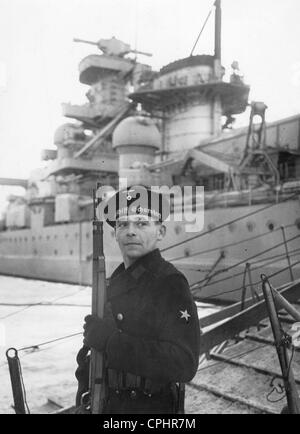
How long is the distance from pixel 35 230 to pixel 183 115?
35.5ft

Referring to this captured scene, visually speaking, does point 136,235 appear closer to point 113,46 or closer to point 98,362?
point 98,362

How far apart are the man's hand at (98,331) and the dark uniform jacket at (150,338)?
1.4 inches

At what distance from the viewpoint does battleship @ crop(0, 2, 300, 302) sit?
38.7 feet

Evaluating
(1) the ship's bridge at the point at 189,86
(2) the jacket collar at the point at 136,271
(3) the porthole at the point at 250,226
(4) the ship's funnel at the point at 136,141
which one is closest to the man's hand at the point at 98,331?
(2) the jacket collar at the point at 136,271

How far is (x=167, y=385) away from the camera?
2.35m

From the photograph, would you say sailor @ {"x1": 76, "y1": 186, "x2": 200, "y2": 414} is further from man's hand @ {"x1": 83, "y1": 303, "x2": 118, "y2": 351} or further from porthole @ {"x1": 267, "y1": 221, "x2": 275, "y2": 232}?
porthole @ {"x1": 267, "y1": 221, "x2": 275, "y2": 232}

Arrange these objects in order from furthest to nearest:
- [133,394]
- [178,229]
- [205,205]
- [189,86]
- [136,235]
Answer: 1. [189,86]
2. [178,229]
3. [205,205]
4. [136,235]
5. [133,394]

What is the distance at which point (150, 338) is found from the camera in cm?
229

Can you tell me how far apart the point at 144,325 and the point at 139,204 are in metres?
0.74

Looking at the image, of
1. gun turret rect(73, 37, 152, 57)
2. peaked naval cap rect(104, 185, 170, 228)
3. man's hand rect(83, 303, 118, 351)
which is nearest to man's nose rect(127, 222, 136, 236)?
peaked naval cap rect(104, 185, 170, 228)

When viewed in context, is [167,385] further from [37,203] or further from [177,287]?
[37,203]

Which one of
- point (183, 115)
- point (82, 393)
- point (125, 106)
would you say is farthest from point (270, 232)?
point (125, 106)

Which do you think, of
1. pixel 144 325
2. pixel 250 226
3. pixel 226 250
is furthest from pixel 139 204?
pixel 226 250

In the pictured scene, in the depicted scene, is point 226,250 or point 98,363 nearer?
point 98,363
